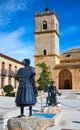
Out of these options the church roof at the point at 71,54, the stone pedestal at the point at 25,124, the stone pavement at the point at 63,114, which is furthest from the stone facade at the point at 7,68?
the stone pedestal at the point at 25,124

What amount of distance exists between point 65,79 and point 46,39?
394 inches

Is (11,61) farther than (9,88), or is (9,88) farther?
(11,61)

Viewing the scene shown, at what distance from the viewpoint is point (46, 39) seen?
1949 inches

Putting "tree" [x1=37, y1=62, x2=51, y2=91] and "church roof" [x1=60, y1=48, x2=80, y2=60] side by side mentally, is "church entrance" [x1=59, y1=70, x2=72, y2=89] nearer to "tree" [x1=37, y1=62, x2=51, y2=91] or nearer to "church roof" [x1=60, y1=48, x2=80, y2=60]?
"tree" [x1=37, y1=62, x2=51, y2=91]

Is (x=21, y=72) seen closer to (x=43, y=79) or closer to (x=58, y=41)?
(x=43, y=79)

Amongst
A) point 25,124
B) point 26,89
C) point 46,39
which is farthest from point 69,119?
point 46,39

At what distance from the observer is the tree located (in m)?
40.9

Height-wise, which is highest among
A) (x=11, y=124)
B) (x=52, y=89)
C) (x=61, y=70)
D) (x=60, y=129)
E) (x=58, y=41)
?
(x=58, y=41)

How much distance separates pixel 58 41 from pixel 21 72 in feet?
158

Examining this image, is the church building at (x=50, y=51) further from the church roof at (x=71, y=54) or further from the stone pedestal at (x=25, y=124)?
the stone pedestal at (x=25, y=124)

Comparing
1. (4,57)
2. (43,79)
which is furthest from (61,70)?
(4,57)

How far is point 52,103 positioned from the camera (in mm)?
12938

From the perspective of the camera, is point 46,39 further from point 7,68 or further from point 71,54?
point 7,68

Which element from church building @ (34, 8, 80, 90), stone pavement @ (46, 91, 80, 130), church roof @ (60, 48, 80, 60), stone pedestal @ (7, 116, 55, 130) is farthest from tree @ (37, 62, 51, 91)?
stone pedestal @ (7, 116, 55, 130)
